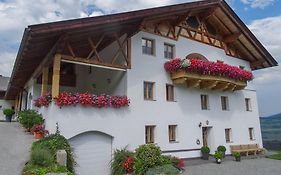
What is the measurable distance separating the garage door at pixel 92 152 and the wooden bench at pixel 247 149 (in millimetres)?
10052

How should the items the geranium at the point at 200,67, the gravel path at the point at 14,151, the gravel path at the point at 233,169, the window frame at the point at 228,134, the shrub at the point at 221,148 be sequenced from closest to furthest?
the gravel path at the point at 14,151 → the gravel path at the point at 233,169 → the geranium at the point at 200,67 → the shrub at the point at 221,148 → the window frame at the point at 228,134

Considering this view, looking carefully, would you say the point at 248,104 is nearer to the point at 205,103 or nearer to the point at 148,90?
the point at 205,103

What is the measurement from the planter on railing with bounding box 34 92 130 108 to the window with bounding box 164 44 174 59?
471 centimetres

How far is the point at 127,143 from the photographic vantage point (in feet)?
45.2

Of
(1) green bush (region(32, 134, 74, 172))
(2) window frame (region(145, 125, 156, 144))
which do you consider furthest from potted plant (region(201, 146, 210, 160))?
(1) green bush (region(32, 134, 74, 172))

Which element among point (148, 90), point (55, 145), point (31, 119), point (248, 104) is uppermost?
point (148, 90)

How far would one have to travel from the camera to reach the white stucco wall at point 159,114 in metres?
12.3

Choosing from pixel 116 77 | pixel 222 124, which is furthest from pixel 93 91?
pixel 222 124

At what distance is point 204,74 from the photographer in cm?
1636

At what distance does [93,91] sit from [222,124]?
9523 mm

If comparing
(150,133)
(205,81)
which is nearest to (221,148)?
(205,81)

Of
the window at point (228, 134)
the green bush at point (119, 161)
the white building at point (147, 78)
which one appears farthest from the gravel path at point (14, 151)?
the window at point (228, 134)

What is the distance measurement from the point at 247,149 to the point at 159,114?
8.63m

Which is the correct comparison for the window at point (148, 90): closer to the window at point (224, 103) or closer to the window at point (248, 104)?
the window at point (224, 103)
